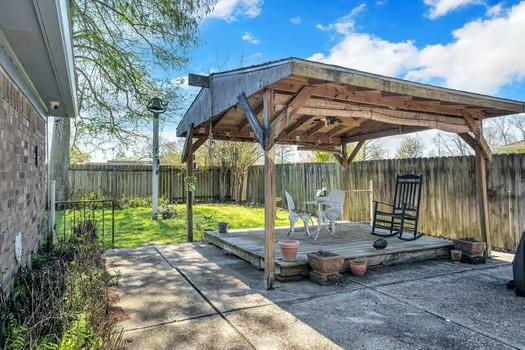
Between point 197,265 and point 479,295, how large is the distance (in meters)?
3.60

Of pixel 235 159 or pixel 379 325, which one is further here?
pixel 235 159

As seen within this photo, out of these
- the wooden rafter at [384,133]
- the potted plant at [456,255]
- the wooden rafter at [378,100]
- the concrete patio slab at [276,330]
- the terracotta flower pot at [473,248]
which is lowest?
the concrete patio slab at [276,330]

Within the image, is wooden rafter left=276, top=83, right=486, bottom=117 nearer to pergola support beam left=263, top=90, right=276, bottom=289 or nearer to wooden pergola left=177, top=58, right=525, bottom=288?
wooden pergola left=177, top=58, right=525, bottom=288

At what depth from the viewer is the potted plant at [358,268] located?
4316 mm

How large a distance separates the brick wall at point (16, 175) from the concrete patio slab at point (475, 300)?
12.2ft

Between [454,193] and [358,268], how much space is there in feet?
10.1

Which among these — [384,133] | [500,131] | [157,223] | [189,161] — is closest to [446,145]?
[500,131]

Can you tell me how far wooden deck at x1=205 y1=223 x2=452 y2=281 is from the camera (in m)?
4.26

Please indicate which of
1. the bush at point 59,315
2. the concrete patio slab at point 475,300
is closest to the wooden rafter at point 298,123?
the concrete patio slab at point 475,300

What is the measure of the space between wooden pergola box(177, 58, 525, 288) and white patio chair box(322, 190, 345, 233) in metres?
1.53

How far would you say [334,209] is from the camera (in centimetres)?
631

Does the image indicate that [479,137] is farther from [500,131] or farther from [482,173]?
[500,131]

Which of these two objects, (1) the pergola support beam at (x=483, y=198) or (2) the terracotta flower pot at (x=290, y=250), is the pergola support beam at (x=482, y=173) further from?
(2) the terracotta flower pot at (x=290, y=250)

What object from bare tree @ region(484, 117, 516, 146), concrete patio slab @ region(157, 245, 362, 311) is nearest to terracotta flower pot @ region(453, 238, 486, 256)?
concrete patio slab @ region(157, 245, 362, 311)
